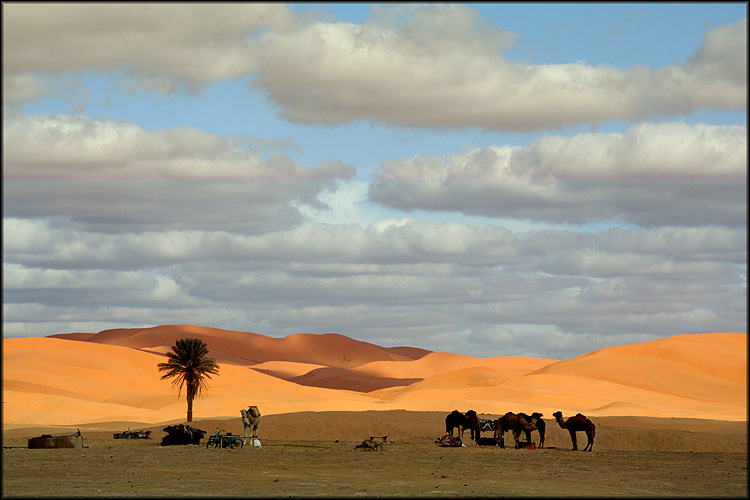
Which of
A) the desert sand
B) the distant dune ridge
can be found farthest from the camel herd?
the distant dune ridge

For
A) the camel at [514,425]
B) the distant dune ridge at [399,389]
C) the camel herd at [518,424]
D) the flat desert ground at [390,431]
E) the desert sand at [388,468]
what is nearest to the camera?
the desert sand at [388,468]

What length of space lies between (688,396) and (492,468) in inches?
2773

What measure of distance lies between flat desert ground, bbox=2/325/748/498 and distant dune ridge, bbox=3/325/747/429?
313 mm

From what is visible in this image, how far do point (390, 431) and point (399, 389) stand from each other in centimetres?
6599

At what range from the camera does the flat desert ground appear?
24.0m

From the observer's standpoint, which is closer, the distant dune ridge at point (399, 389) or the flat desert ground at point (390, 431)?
the flat desert ground at point (390, 431)

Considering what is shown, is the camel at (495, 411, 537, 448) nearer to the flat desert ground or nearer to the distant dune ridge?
the flat desert ground

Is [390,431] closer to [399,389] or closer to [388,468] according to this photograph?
[388,468]

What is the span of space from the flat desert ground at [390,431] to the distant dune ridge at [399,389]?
31 cm

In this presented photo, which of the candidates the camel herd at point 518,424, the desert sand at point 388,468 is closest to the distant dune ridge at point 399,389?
the desert sand at point 388,468

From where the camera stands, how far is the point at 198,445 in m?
41.2

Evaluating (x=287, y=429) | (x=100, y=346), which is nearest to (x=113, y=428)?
(x=287, y=429)

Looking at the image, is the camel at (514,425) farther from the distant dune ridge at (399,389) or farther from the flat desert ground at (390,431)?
the distant dune ridge at (399,389)

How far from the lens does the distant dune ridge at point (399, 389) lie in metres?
70.8
